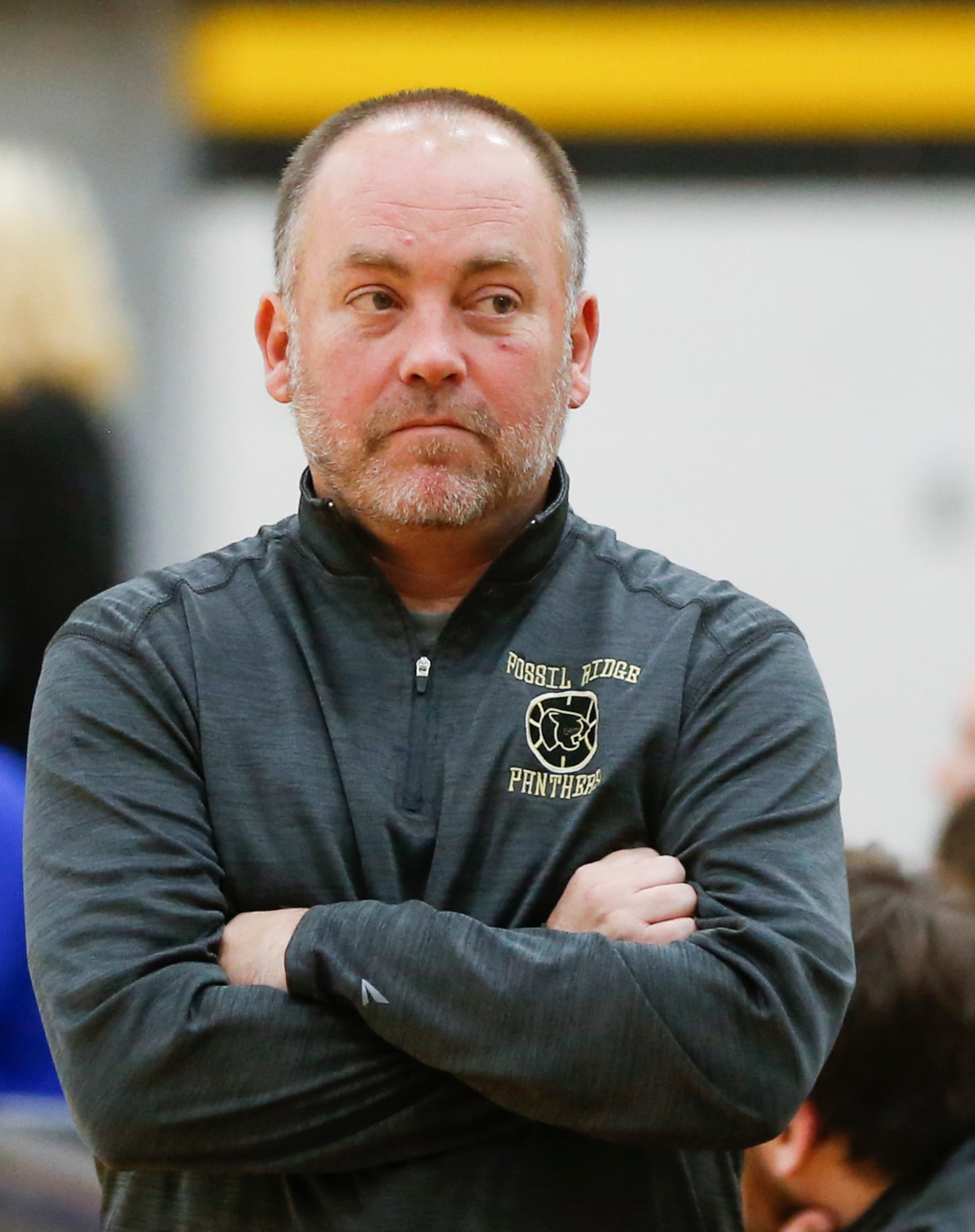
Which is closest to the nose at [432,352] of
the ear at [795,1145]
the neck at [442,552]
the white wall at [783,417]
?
the neck at [442,552]

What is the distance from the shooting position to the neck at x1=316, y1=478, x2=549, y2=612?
5.78 feet

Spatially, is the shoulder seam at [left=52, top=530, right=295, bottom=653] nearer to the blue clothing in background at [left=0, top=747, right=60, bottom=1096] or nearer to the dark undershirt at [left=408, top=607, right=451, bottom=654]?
the dark undershirt at [left=408, top=607, right=451, bottom=654]

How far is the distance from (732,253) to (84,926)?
465 cm

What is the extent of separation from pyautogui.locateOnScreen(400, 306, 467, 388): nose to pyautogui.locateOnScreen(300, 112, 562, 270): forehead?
7 cm

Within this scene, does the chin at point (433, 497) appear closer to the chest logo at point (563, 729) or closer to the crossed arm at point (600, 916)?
the chest logo at point (563, 729)

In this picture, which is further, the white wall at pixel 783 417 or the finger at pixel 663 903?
the white wall at pixel 783 417

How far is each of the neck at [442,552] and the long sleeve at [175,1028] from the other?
312 millimetres

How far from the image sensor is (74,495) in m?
2.61

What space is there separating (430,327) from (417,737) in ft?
1.27

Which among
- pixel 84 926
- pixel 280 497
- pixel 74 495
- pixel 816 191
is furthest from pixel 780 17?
pixel 84 926

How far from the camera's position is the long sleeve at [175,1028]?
4.91 ft

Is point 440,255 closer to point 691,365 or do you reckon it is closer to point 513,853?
point 513,853

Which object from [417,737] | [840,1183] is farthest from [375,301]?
[840,1183]

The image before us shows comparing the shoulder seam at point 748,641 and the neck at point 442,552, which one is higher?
the neck at point 442,552
